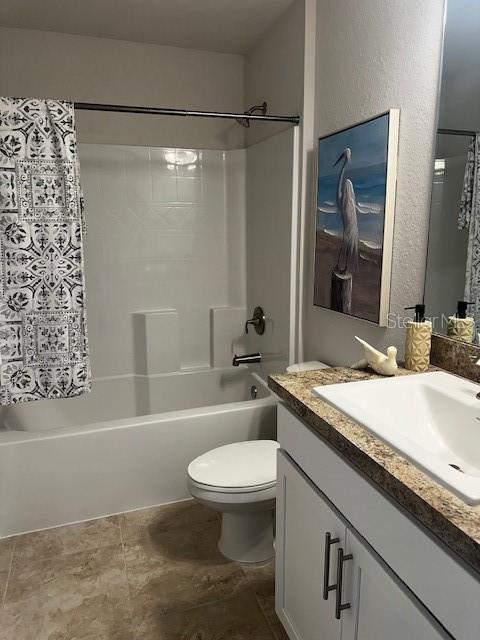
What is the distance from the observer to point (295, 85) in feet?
7.52

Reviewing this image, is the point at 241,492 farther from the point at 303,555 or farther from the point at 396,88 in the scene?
the point at 396,88

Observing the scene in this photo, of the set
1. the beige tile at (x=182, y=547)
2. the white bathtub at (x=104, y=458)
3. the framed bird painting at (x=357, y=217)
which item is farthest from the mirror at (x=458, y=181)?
the beige tile at (x=182, y=547)

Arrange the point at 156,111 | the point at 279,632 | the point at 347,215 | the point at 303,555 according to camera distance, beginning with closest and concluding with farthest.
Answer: the point at 303,555 → the point at 279,632 → the point at 347,215 → the point at 156,111

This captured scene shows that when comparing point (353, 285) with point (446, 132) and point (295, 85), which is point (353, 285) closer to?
point (446, 132)

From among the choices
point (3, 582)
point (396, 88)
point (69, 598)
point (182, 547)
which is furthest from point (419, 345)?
point (3, 582)

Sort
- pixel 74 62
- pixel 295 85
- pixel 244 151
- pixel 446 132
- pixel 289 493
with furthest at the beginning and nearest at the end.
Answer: pixel 244 151, pixel 74 62, pixel 295 85, pixel 446 132, pixel 289 493

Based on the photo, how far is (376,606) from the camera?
3.03 feet

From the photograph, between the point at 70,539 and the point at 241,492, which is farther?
the point at 70,539

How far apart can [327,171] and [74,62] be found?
5.47 feet

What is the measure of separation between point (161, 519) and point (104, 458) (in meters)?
0.39

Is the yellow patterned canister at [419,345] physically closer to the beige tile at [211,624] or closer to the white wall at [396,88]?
the white wall at [396,88]

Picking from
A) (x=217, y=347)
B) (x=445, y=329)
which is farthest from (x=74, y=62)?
(x=445, y=329)

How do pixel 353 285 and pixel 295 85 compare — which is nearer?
pixel 353 285

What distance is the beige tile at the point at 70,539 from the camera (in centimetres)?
194
